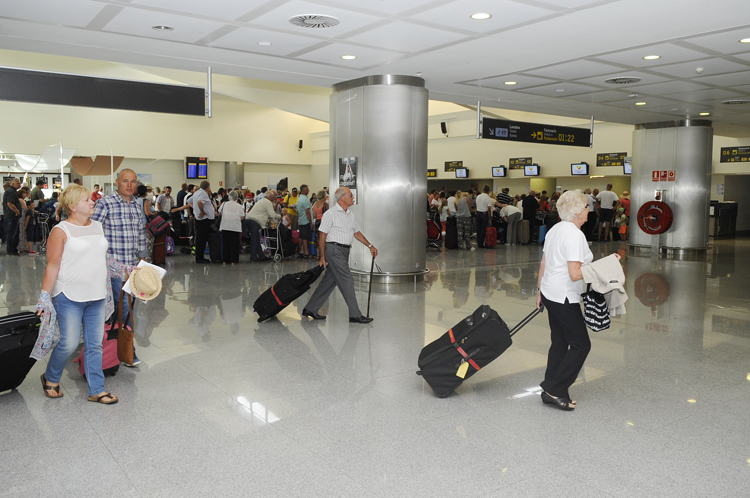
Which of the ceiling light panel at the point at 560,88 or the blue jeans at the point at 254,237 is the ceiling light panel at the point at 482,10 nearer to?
the ceiling light panel at the point at 560,88

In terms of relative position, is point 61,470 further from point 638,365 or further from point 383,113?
point 383,113

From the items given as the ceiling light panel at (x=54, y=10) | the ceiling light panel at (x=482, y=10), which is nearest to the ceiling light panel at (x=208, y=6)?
the ceiling light panel at (x=54, y=10)

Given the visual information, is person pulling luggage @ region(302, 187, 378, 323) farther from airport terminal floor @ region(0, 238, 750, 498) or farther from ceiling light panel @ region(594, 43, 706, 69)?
ceiling light panel @ region(594, 43, 706, 69)

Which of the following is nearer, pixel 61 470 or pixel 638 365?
pixel 61 470

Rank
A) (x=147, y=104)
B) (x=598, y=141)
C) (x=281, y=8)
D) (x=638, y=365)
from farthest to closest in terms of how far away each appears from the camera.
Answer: (x=598, y=141) < (x=147, y=104) < (x=281, y=8) < (x=638, y=365)

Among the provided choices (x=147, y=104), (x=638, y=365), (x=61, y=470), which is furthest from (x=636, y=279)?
(x=61, y=470)

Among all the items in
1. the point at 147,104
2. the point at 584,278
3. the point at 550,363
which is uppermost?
the point at 147,104

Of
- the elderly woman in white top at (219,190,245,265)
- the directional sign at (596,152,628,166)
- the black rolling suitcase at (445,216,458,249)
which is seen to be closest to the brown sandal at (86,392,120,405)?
the elderly woman in white top at (219,190,245,265)

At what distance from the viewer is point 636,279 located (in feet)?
36.0

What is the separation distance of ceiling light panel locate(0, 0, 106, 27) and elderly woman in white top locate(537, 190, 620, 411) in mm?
5044

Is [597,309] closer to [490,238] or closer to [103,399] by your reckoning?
[103,399]

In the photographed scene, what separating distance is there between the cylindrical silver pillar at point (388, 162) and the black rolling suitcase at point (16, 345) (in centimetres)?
625

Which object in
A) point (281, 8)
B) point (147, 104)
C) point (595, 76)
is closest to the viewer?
point (281, 8)

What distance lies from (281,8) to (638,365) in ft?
16.1
